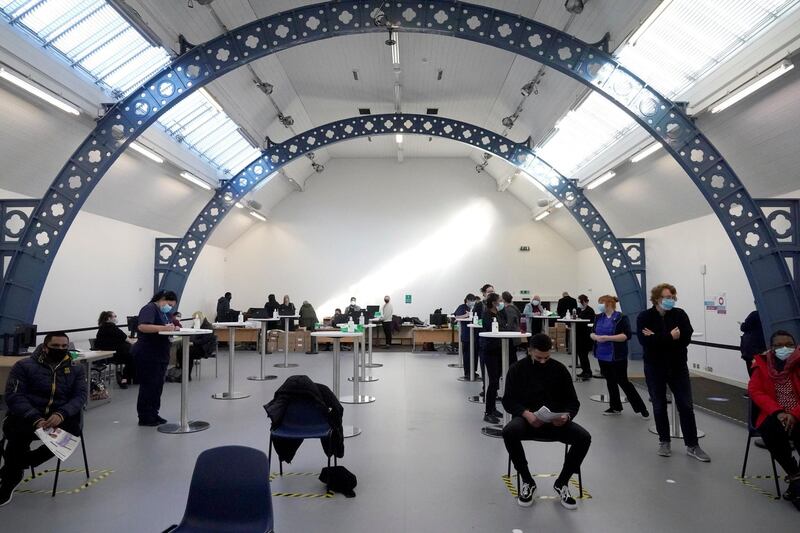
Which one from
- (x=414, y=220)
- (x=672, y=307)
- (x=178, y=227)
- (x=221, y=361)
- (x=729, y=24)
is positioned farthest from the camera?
(x=414, y=220)

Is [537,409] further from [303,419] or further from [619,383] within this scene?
[619,383]

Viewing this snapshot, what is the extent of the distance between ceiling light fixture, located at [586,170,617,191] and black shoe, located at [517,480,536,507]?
8540mm

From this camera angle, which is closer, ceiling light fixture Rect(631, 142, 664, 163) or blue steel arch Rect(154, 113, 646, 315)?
ceiling light fixture Rect(631, 142, 664, 163)

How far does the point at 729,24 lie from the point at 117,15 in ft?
26.4

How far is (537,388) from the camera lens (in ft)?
12.5

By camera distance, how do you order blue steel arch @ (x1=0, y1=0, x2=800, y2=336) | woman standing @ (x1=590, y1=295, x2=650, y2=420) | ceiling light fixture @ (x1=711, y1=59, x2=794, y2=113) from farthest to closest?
1. blue steel arch @ (x1=0, y1=0, x2=800, y2=336)
2. woman standing @ (x1=590, y1=295, x2=650, y2=420)
3. ceiling light fixture @ (x1=711, y1=59, x2=794, y2=113)

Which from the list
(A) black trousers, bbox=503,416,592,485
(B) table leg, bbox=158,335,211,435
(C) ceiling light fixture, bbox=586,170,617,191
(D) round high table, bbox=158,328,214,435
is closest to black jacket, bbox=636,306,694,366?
(A) black trousers, bbox=503,416,592,485

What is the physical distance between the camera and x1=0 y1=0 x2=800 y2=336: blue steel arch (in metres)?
6.84

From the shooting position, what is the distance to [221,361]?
448 inches

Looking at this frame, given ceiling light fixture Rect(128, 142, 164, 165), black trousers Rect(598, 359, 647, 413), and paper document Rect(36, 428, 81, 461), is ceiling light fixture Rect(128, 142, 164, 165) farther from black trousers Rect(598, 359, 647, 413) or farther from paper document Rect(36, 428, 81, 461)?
black trousers Rect(598, 359, 647, 413)

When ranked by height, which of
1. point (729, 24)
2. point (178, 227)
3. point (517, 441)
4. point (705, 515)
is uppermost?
point (729, 24)

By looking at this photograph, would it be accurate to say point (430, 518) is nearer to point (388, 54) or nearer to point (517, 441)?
point (517, 441)

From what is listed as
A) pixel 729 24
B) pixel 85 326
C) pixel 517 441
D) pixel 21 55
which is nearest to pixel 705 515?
pixel 517 441

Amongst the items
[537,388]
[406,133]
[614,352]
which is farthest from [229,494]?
[406,133]
